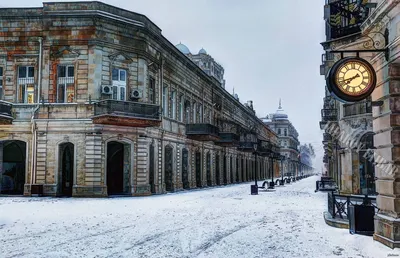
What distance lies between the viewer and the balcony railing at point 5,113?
21.5m

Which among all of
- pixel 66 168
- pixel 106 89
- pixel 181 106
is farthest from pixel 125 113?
pixel 181 106

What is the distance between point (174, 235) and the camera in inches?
399

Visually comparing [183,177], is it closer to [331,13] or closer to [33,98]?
[33,98]

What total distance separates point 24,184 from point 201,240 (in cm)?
1680

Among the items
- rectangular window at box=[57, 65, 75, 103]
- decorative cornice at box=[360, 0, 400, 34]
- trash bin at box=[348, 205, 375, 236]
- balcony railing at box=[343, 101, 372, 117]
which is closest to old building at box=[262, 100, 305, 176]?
balcony railing at box=[343, 101, 372, 117]

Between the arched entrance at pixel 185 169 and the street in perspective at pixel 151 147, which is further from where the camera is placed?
the arched entrance at pixel 185 169

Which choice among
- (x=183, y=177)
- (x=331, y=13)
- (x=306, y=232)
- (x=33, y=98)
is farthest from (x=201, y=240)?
(x=183, y=177)

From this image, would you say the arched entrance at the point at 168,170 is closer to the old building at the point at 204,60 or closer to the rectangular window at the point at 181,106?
the rectangular window at the point at 181,106

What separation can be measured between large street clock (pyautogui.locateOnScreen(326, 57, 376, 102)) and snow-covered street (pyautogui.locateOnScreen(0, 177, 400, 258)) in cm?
319

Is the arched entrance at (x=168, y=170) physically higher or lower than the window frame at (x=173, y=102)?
lower

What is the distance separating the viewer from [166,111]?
28578mm

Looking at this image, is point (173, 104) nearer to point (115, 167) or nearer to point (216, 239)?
point (115, 167)

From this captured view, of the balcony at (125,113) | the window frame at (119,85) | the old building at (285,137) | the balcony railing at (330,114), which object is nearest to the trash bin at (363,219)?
the balcony at (125,113)

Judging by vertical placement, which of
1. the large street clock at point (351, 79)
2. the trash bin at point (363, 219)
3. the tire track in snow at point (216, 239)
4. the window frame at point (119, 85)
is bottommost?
the tire track in snow at point (216, 239)
